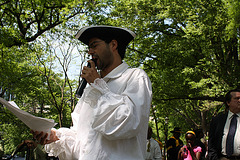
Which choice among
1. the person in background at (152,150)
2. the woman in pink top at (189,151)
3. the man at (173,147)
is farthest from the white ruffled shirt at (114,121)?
the man at (173,147)

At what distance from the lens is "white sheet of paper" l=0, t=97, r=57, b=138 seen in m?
1.93

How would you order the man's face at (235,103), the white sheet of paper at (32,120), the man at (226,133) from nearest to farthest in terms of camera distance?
the white sheet of paper at (32,120) < the man at (226,133) < the man's face at (235,103)

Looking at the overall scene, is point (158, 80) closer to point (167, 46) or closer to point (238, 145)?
point (167, 46)

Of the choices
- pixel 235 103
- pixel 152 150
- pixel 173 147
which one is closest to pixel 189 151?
pixel 152 150

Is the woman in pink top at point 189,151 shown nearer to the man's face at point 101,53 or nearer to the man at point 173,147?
the man at point 173,147

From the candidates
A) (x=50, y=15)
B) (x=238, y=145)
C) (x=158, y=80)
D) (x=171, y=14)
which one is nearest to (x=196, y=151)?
(x=238, y=145)

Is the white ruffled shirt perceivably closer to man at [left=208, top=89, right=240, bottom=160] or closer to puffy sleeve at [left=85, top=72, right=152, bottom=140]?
puffy sleeve at [left=85, top=72, right=152, bottom=140]

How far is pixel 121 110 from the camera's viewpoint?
1.74 m

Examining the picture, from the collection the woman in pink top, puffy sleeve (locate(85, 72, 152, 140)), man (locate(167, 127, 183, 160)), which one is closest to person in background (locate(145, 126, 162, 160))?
the woman in pink top

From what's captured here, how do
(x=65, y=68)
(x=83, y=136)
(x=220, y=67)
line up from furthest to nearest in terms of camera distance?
(x=65, y=68), (x=220, y=67), (x=83, y=136)

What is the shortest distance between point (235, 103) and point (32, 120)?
284 cm

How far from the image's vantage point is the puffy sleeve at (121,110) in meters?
1.72

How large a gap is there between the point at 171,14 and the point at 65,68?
22.1ft

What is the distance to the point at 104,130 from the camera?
1.74m
